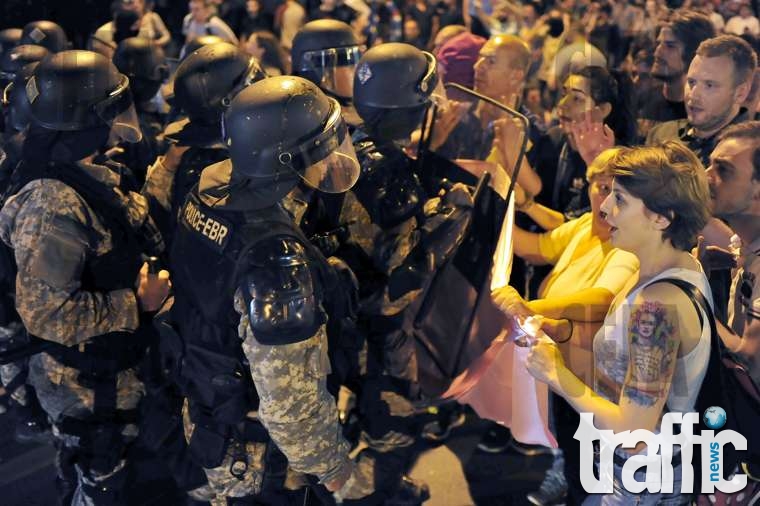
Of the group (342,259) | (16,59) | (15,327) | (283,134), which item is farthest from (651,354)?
(16,59)

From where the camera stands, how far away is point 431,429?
4.25 metres

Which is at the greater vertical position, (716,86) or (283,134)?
(283,134)

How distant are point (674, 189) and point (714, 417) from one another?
2.27 feet

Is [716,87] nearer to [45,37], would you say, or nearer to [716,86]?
[716,86]

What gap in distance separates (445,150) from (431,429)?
1.60 meters

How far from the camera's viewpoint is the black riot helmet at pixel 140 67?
15.5 ft

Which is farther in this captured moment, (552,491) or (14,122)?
(552,491)

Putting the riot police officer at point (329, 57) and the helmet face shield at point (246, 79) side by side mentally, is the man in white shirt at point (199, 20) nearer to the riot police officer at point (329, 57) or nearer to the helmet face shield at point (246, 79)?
the riot police officer at point (329, 57)

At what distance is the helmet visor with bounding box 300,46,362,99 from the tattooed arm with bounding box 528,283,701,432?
7.18ft

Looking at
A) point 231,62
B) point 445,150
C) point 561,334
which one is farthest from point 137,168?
point 561,334

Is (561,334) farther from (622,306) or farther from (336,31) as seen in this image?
(336,31)

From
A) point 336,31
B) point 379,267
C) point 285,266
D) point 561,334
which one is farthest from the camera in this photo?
point 336,31

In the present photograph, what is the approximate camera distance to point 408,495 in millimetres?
3645

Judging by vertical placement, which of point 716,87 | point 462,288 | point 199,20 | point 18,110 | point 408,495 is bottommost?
point 408,495
